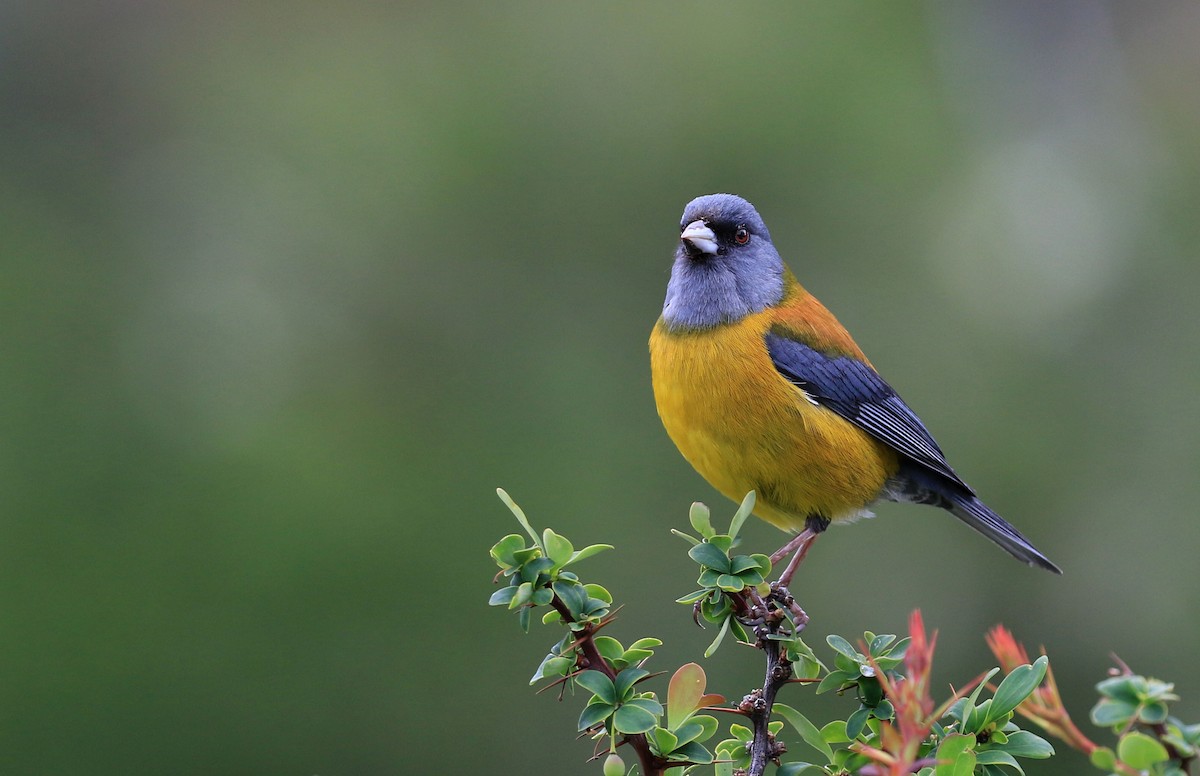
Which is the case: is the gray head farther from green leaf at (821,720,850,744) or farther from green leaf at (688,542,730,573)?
green leaf at (821,720,850,744)

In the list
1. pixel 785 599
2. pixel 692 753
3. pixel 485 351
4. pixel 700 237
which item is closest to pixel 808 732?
pixel 692 753

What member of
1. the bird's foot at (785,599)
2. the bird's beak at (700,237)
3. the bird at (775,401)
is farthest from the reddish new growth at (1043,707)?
the bird's beak at (700,237)

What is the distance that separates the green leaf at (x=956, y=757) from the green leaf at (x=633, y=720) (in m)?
0.40

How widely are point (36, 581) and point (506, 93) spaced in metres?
3.89

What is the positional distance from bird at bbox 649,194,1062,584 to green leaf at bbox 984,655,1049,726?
1.77 m

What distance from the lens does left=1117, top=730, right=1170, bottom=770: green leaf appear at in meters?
1.29

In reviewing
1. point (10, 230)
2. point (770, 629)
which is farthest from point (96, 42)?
point (770, 629)

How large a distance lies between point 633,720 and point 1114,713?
677 millimetres

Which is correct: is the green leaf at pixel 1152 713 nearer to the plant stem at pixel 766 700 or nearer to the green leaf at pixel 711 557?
the plant stem at pixel 766 700

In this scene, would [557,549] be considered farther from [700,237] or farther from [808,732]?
[700,237]

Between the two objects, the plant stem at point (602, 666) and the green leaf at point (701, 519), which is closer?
the plant stem at point (602, 666)

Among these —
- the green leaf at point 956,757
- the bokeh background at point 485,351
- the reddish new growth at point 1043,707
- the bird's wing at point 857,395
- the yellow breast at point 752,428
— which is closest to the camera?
the reddish new growth at point 1043,707

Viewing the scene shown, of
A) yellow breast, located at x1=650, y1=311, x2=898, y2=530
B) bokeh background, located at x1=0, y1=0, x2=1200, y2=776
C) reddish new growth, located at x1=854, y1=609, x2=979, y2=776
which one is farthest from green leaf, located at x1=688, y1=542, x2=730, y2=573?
bokeh background, located at x1=0, y1=0, x2=1200, y2=776

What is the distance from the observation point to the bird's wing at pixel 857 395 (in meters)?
4.16
